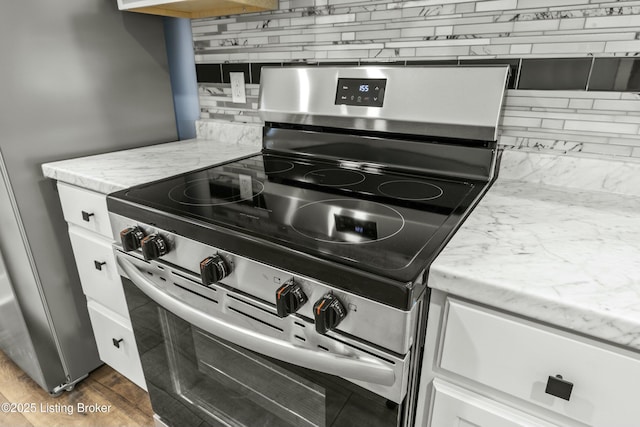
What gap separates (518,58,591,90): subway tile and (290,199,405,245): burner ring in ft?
1.63

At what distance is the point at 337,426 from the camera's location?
720 millimetres

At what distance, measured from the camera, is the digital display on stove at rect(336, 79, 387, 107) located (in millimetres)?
1073

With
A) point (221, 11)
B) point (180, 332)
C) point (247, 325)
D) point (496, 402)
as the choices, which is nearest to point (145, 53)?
point (221, 11)

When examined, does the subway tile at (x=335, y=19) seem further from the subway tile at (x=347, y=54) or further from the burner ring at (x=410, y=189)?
the burner ring at (x=410, y=189)

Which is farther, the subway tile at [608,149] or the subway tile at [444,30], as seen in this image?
the subway tile at [444,30]

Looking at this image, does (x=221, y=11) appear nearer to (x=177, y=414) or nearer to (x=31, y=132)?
(x=31, y=132)

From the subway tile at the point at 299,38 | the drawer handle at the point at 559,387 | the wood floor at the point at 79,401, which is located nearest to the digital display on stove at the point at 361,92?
the subway tile at the point at 299,38

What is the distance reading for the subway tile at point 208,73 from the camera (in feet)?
4.94

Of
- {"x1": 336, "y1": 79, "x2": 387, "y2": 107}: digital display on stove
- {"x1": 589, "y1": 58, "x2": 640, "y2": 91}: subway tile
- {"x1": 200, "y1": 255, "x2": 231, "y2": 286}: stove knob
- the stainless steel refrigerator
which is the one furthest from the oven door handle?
{"x1": 589, "y1": 58, "x2": 640, "y2": 91}: subway tile

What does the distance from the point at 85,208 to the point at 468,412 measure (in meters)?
1.12

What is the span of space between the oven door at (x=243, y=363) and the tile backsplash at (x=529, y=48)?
2.37 ft

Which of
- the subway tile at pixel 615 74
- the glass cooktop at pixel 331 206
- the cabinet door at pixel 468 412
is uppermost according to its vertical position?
the subway tile at pixel 615 74

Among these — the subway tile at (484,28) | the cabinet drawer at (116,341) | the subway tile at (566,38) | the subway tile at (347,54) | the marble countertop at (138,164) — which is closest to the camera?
the subway tile at (566,38)

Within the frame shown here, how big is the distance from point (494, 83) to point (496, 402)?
0.70 metres
